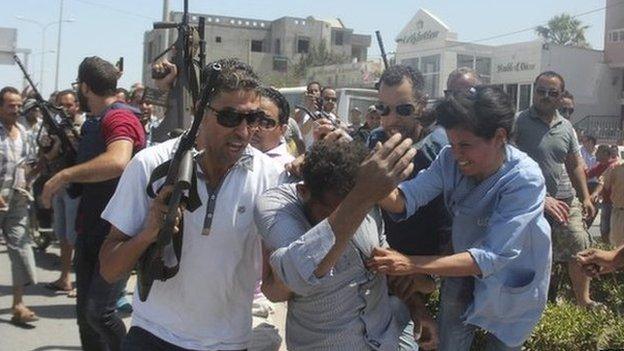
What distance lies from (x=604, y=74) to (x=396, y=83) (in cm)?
3638

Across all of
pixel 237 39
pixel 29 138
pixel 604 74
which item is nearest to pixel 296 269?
pixel 29 138

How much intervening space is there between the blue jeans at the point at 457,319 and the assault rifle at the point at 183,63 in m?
1.49

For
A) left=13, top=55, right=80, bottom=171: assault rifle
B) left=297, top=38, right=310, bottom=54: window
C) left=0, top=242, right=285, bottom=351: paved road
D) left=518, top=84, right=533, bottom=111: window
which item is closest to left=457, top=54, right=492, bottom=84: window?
left=518, top=84, right=533, bottom=111: window

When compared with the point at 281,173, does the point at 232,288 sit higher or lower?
lower

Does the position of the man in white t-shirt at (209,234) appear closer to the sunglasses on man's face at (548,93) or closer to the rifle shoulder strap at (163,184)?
the rifle shoulder strap at (163,184)

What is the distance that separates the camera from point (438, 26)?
41.6 meters

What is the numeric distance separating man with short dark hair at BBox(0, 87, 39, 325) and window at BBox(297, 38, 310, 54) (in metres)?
56.8

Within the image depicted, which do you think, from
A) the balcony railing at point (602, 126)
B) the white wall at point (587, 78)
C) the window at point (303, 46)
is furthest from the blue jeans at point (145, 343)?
Result: the window at point (303, 46)

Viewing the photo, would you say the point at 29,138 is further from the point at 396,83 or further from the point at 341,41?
the point at 341,41

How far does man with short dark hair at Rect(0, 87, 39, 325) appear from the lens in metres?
6.70

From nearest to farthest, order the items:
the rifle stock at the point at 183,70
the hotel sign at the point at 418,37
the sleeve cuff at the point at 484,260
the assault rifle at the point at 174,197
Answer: the assault rifle at the point at 174,197 < the sleeve cuff at the point at 484,260 < the rifle stock at the point at 183,70 < the hotel sign at the point at 418,37

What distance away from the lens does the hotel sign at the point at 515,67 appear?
3669 cm

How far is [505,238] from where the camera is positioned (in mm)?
3135

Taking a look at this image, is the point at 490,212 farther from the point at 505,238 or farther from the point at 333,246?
the point at 333,246
